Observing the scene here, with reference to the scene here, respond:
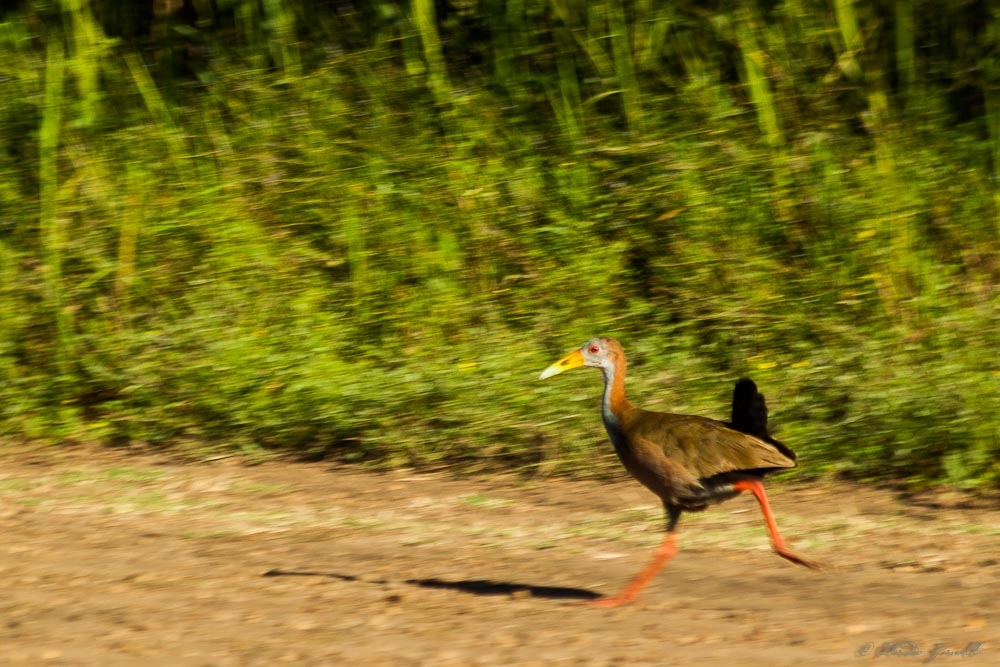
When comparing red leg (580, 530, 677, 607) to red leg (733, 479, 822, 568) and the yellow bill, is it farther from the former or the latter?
the yellow bill

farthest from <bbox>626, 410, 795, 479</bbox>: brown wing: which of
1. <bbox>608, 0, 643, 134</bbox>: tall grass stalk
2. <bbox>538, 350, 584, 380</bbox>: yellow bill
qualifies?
<bbox>608, 0, 643, 134</bbox>: tall grass stalk

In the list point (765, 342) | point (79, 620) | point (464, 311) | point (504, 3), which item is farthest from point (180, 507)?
point (504, 3)

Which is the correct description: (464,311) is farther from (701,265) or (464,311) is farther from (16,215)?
(16,215)

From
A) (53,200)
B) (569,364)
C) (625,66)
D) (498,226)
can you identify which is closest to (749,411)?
(569,364)

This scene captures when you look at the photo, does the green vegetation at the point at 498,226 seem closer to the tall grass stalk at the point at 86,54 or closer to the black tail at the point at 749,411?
the tall grass stalk at the point at 86,54

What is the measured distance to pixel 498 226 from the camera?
29.0 feet

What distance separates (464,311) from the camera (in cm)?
830

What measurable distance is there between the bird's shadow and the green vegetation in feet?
5.50

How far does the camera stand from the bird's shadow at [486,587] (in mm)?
5068

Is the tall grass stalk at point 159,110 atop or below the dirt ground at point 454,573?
atop
